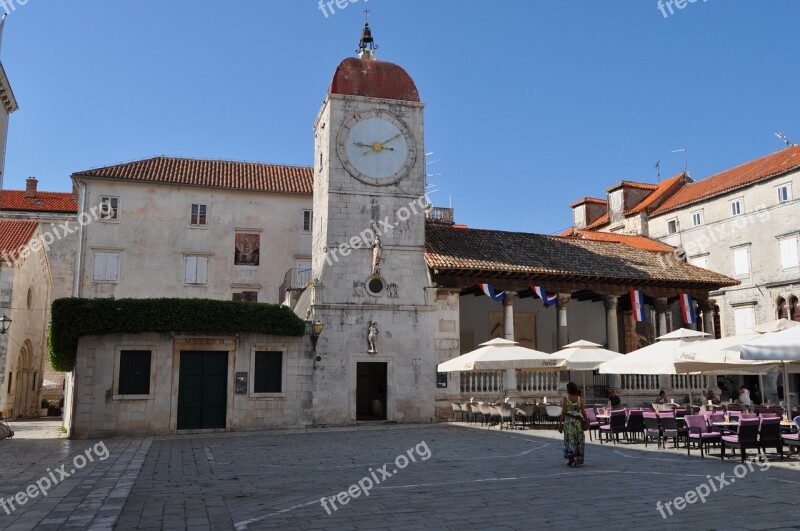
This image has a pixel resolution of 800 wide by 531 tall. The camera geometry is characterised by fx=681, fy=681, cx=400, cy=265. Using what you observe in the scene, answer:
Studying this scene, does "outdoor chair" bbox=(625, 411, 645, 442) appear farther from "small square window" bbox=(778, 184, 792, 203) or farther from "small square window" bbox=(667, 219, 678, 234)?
"small square window" bbox=(667, 219, 678, 234)

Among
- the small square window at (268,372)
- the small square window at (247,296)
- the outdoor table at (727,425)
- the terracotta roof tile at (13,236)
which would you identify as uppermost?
the terracotta roof tile at (13,236)

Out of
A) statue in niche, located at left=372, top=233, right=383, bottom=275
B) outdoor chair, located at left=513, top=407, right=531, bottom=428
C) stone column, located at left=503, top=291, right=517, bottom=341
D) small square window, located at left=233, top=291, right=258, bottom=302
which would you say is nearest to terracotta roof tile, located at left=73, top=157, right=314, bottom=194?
small square window, located at left=233, top=291, right=258, bottom=302

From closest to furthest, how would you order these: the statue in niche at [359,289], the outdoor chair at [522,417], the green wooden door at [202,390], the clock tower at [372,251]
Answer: the outdoor chair at [522,417]
the green wooden door at [202,390]
the clock tower at [372,251]
the statue in niche at [359,289]

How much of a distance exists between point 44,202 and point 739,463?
43.6 metres

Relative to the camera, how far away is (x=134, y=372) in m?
20.4

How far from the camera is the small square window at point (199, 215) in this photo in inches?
1369

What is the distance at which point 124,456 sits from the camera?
1473 centimetres

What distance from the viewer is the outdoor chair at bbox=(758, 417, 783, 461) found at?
40.9 feet

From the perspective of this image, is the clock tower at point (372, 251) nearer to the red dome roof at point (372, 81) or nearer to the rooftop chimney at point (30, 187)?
the red dome roof at point (372, 81)

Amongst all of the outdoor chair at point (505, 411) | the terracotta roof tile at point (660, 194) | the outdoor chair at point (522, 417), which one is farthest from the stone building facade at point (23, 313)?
the terracotta roof tile at point (660, 194)

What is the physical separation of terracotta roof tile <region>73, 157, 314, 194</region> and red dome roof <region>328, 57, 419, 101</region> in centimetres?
1136

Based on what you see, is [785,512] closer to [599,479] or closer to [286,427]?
[599,479]

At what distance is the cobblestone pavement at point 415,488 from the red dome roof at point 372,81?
558 inches

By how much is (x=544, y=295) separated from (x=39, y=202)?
34.1 m
